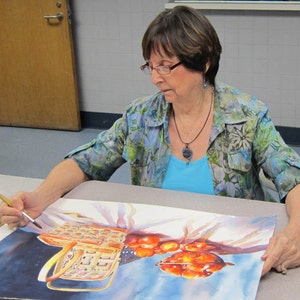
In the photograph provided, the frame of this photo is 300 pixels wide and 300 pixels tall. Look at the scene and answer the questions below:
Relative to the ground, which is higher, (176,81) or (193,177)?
(176,81)

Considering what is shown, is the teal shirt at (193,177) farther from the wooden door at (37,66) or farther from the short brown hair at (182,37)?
the wooden door at (37,66)

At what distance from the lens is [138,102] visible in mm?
1634

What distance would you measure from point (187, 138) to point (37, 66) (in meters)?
2.87

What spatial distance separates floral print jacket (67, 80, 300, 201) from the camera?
1.45m

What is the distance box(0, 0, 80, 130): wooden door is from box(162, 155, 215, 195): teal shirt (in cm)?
266

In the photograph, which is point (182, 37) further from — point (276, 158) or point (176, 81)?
point (276, 158)

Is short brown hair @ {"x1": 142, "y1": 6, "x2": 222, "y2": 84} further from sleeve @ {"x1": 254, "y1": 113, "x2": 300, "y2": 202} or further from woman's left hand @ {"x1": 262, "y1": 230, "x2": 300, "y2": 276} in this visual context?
woman's left hand @ {"x1": 262, "y1": 230, "x2": 300, "y2": 276}

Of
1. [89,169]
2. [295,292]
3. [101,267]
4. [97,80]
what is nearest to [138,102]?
[89,169]

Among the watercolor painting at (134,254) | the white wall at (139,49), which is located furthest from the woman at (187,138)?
the white wall at (139,49)

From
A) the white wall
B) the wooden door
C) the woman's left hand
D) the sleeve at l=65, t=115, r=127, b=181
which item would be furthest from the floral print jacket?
the wooden door

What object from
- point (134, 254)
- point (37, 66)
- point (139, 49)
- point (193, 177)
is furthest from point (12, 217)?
point (37, 66)

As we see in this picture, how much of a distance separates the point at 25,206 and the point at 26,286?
0.35 m

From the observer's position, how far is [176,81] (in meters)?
1.46

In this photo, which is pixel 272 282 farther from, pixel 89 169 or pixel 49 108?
pixel 49 108
